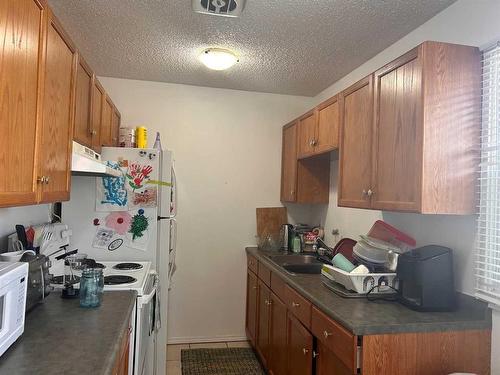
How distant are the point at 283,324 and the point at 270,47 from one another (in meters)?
2.01

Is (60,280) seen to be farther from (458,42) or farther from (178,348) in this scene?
(458,42)

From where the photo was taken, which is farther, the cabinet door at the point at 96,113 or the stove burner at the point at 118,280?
the cabinet door at the point at 96,113

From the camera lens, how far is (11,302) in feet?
3.83

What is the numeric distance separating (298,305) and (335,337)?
1.69 ft

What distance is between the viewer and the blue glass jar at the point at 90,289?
1.62m

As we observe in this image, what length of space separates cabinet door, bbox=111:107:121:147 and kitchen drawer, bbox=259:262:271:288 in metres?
1.70

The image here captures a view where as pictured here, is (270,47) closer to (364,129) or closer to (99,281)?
(364,129)

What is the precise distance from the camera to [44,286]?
1.65 metres

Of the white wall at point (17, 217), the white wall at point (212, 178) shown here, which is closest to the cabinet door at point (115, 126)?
the white wall at point (212, 178)

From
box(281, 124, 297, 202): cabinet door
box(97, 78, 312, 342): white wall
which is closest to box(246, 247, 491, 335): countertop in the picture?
box(281, 124, 297, 202): cabinet door

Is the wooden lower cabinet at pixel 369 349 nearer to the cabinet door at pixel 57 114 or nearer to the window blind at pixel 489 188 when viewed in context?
the window blind at pixel 489 188

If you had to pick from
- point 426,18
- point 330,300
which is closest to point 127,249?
point 330,300

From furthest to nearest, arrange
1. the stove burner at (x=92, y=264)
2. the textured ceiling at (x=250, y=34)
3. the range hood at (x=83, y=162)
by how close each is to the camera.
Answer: the stove burner at (x=92, y=264) → the textured ceiling at (x=250, y=34) → the range hood at (x=83, y=162)

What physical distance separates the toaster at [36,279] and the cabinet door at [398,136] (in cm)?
175
